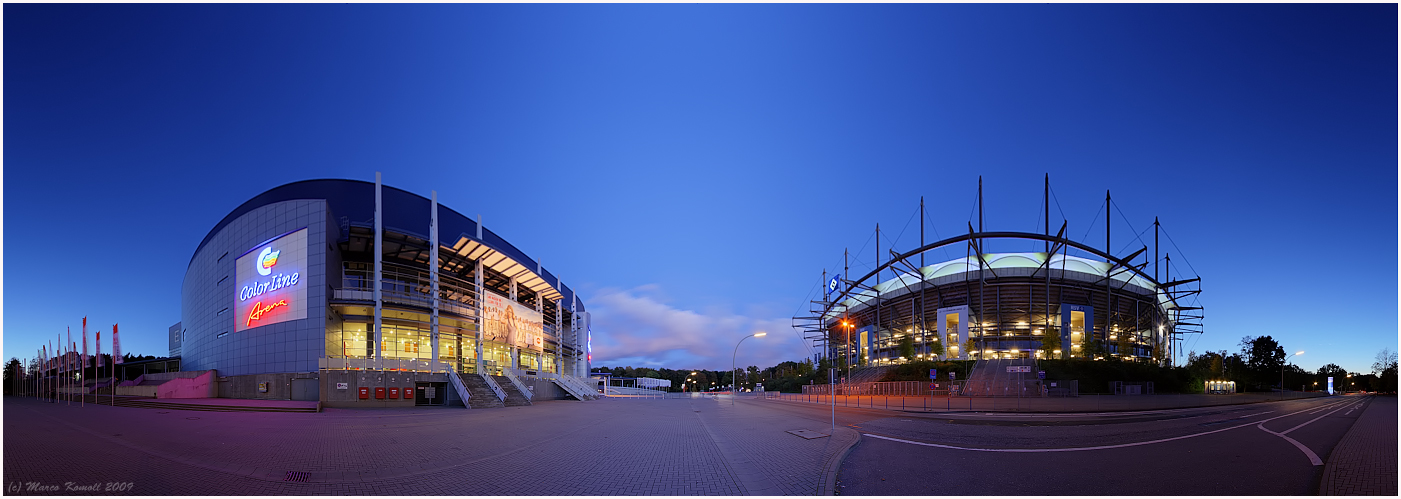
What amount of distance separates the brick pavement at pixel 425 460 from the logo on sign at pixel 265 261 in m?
→ 25.5

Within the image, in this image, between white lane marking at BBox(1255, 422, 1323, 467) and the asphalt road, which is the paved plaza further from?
white lane marking at BBox(1255, 422, 1323, 467)

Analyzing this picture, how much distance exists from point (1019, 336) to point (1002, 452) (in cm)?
8187

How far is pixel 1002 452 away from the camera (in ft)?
46.1

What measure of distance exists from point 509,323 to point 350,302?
13.4 m

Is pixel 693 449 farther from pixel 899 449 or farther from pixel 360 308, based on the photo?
pixel 360 308

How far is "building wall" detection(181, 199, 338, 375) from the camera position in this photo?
40.6 metres

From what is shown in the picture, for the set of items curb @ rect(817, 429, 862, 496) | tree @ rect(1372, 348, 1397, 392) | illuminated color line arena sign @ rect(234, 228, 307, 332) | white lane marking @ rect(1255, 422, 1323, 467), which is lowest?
tree @ rect(1372, 348, 1397, 392)

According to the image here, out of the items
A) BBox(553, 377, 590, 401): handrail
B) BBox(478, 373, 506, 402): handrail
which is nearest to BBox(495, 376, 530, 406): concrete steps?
BBox(478, 373, 506, 402): handrail

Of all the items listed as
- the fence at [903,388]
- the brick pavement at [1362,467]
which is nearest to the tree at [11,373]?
the fence at [903,388]

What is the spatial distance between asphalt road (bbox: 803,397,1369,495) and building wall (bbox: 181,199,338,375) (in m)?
38.1

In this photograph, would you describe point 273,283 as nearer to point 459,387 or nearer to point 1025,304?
point 459,387

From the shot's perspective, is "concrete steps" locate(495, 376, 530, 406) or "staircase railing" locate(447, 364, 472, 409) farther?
"concrete steps" locate(495, 376, 530, 406)

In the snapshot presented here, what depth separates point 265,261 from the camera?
145ft

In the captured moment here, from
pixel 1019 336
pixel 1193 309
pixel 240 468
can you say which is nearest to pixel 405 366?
pixel 240 468
